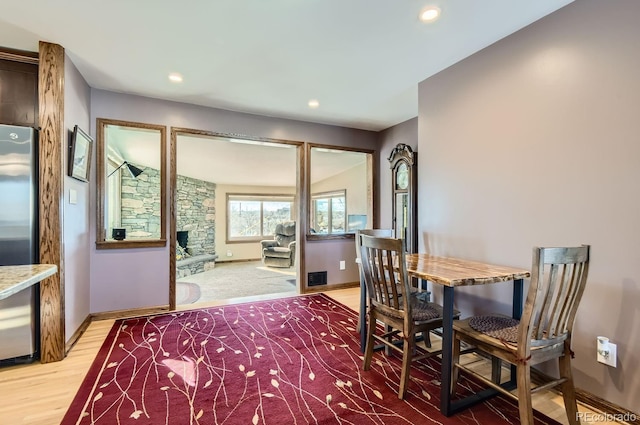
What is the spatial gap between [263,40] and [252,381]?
2.48 meters

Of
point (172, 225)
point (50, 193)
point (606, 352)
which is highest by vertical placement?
point (50, 193)

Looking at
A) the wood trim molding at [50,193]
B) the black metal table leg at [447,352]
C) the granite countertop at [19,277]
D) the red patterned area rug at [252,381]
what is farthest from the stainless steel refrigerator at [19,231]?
the black metal table leg at [447,352]

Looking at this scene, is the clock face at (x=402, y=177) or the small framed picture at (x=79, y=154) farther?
the clock face at (x=402, y=177)

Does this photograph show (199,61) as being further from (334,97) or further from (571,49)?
(571,49)

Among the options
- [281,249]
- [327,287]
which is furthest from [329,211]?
[327,287]

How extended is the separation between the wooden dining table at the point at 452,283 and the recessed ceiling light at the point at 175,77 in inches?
107

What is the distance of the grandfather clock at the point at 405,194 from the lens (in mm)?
3310

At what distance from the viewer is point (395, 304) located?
1852 mm

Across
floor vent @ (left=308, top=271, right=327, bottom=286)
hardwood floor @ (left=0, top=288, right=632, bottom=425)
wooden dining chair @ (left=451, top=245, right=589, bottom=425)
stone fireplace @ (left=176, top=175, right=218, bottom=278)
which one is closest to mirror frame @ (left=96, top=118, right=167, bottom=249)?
hardwood floor @ (left=0, top=288, right=632, bottom=425)

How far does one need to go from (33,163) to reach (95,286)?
1.43m

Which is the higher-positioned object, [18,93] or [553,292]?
[18,93]

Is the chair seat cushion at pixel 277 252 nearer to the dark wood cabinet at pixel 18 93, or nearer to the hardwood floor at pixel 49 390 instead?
the hardwood floor at pixel 49 390

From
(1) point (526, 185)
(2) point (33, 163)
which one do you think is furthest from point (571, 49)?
(2) point (33, 163)

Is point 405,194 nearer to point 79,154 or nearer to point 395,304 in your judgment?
point 395,304
